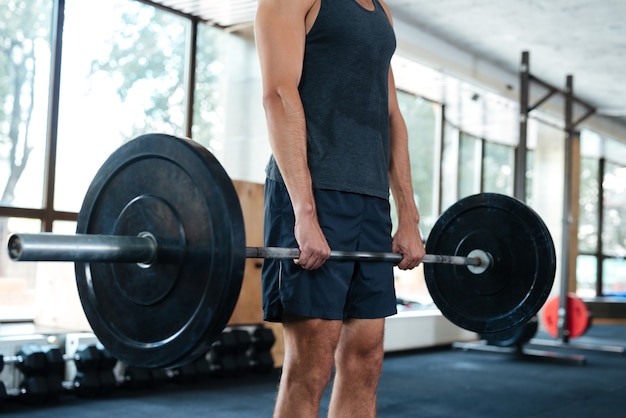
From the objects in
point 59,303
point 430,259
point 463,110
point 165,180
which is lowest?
point 59,303

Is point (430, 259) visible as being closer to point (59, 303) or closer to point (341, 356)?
point (341, 356)

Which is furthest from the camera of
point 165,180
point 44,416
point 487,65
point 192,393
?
point 487,65

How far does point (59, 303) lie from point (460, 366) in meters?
2.52

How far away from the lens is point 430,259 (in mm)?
1790

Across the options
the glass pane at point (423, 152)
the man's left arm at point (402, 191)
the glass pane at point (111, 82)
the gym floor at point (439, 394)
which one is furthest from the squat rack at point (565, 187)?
the man's left arm at point (402, 191)

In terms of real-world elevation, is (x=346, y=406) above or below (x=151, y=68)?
below

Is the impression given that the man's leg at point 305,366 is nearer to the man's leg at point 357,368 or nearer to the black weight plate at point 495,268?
the man's leg at point 357,368

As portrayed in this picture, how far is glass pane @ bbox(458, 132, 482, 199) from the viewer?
6.98m

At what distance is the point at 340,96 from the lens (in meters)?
1.55

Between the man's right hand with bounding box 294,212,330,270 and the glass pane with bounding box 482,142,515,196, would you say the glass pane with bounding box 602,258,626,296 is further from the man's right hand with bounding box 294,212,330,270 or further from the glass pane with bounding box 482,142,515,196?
the man's right hand with bounding box 294,212,330,270

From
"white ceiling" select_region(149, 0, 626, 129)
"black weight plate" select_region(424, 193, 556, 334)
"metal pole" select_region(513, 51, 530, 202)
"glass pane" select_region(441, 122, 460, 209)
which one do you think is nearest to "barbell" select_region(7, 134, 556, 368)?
"black weight plate" select_region(424, 193, 556, 334)

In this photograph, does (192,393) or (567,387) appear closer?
(192,393)

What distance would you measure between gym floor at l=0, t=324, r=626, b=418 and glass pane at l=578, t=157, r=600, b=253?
438 cm

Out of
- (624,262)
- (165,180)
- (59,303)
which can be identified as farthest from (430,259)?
(624,262)
